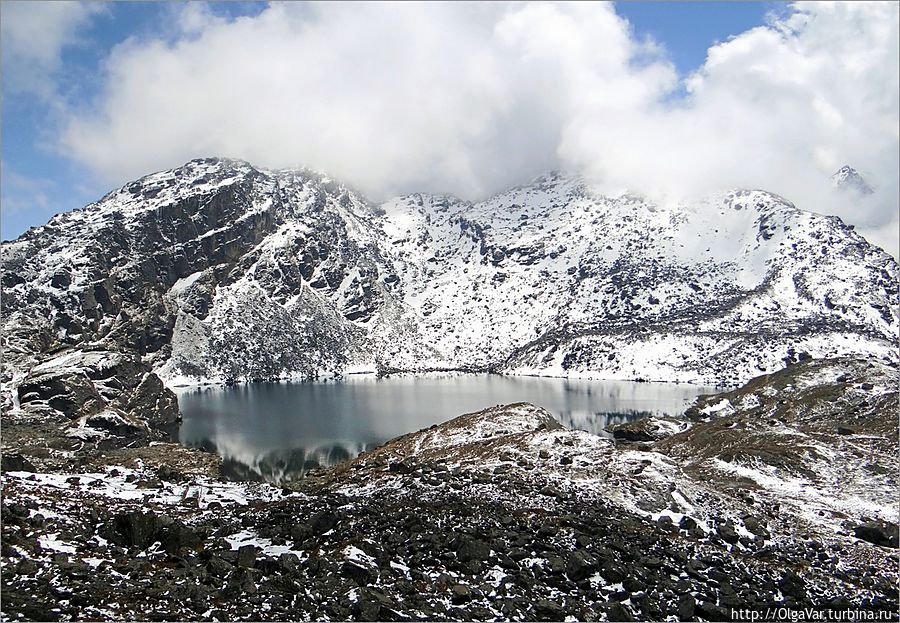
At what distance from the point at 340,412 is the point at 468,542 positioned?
372 ft

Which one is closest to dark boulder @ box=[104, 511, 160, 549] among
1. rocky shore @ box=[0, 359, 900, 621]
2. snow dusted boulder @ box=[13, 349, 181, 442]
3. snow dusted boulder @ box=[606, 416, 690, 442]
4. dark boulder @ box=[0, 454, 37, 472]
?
rocky shore @ box=[0, 359, 900, 621]

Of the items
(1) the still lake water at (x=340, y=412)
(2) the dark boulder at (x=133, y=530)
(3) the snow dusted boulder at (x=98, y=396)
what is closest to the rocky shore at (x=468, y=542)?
(2) the dark boulder at (x=133, y=530)

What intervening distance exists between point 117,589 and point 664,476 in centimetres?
3182

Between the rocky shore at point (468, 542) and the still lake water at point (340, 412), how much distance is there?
4442 cm

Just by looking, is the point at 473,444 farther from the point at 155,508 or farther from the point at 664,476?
the point at 155,508

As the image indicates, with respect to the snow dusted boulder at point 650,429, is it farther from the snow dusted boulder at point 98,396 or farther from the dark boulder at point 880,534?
the snow dusted boulder at point 98,396

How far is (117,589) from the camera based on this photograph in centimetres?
1598

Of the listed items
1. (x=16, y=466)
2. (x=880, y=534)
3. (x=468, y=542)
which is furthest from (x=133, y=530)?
(x=880, y=534)

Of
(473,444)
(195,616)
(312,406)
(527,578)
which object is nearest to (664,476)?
(527,578)

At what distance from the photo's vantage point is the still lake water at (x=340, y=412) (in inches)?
3440

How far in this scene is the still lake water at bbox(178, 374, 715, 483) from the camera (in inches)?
3440

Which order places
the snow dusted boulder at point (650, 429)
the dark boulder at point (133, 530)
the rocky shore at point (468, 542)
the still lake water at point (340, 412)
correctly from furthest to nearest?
the still lake water at point (340, 412), the snow dusted boulder at point (650, 429), the dark boulder at point (133, 530), the rocky shore at point (468, 542)

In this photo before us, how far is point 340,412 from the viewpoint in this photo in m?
132

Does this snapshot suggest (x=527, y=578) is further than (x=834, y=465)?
No
